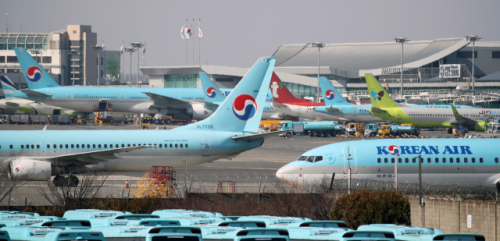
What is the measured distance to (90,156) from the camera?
33406 mm

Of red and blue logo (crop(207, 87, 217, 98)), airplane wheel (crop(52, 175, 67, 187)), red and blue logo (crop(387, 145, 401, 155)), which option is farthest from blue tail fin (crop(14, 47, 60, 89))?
red and blue logo (crop(387, 145, 401, 155))

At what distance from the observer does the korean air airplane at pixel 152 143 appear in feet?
110

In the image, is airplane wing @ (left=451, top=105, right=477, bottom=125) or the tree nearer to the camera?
the tree

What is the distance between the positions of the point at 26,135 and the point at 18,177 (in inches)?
151

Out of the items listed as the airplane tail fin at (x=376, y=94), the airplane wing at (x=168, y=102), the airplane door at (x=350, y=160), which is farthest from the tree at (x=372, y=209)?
the airplane wing at (x=168, y=102)

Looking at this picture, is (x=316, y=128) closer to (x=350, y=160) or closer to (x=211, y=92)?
(x=211, y=92)

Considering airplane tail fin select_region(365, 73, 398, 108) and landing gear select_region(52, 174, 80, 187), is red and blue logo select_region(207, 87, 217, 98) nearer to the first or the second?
airplane tail fin select_region(365, 73, 398, 108)

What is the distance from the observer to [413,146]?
95.7ft

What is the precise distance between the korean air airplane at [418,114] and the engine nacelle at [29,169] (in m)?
59.5

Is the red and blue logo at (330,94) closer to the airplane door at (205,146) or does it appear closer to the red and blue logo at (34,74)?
the red and blue logo at (34,74)

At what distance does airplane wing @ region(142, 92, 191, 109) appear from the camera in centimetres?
8906

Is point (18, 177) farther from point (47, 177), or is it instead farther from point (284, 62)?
point (284, 62)

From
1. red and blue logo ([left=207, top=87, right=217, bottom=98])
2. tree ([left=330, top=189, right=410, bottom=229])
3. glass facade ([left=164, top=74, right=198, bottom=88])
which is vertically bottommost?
tree ([left=330, top=189, right=410, bottom=229])

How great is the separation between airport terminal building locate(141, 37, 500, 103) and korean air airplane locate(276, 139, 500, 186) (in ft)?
370
